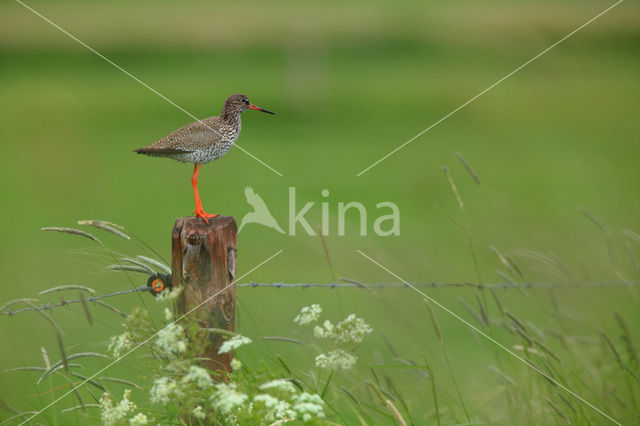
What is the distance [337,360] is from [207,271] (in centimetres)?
74

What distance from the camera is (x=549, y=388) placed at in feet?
13.5

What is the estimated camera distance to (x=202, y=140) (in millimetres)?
3551

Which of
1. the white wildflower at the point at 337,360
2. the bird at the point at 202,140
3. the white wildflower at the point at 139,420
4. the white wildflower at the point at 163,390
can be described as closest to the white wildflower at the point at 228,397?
the white wildflower at the point at 163,390

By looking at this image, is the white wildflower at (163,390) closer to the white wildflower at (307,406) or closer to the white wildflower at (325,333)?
the white wildflower at (307,406)

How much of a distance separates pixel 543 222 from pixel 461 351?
169 inches

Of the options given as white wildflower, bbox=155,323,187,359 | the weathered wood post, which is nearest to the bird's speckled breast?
the weathered wood post

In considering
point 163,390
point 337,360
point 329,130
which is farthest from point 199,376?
point 329,130

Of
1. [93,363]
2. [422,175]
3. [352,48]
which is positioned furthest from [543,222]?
[352,48]

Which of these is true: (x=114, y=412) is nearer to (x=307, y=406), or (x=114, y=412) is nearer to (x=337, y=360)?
(x=307, y=406)

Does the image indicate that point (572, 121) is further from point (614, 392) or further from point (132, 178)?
point (614, 392)

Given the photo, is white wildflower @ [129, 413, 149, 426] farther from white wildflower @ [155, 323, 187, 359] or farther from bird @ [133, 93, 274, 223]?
bird @ [133, 93, 274, 223]

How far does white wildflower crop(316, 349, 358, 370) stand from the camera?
3.32m

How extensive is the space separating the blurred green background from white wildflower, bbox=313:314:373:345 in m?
3.72

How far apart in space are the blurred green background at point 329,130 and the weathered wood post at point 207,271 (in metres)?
3.84
